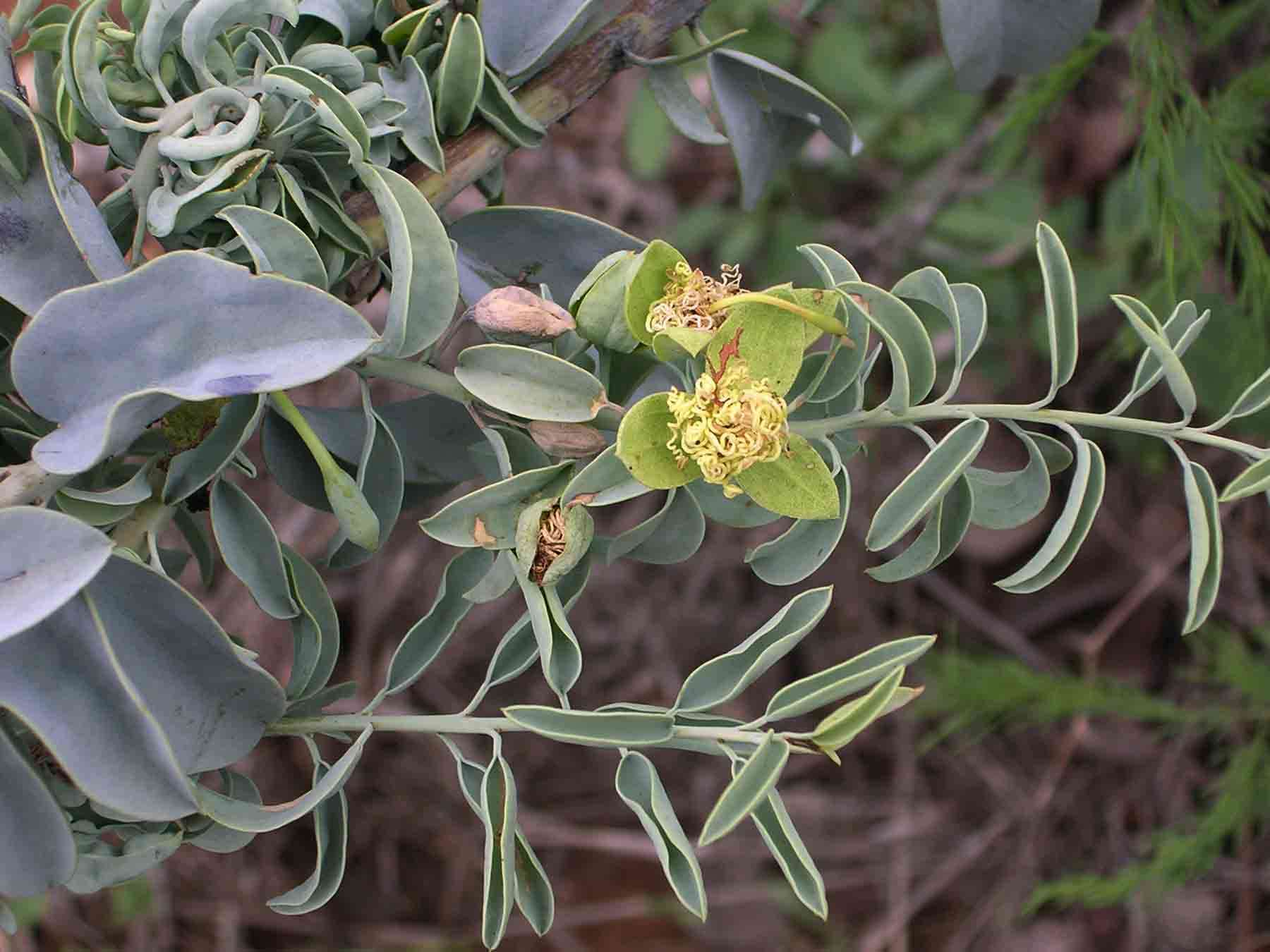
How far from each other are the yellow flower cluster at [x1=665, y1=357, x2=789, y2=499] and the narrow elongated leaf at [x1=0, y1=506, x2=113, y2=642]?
23 centimetres

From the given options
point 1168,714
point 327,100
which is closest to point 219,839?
point 327,100

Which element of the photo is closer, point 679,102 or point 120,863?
point 120,863

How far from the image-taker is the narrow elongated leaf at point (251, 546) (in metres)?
0.56

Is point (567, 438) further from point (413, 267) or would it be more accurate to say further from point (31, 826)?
point (31, 826)

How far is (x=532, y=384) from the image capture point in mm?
510

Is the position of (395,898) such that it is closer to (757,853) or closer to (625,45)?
(757,853)

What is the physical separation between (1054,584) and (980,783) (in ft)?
1.02

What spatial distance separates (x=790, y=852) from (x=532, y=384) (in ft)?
0.77

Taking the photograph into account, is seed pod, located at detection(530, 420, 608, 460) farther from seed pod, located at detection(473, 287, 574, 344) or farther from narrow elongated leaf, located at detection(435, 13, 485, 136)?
narrow elongated leaf, located at detection(435, 13, 485, 136)

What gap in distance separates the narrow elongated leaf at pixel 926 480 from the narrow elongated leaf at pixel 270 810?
0.82 feet

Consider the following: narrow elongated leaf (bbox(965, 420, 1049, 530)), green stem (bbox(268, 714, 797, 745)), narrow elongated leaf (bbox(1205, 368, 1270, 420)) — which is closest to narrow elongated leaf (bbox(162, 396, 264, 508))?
green stem (bbox(268, 714, 797, 745))

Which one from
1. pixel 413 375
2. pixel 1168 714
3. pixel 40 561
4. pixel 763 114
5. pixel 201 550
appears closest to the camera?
pixel 40 561

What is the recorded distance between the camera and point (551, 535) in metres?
0.51

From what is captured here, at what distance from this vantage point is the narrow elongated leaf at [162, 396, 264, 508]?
526 millimetres
